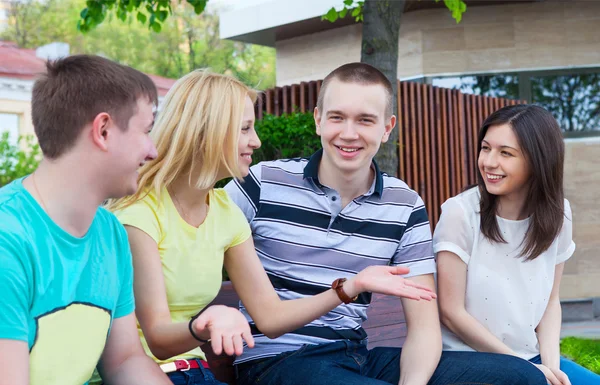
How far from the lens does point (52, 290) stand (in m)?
1.96

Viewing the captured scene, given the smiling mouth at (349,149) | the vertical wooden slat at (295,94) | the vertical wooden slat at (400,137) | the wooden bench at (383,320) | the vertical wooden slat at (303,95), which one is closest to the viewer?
the smiling mouth at (349,149)

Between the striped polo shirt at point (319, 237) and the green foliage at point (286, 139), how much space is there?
3638mm

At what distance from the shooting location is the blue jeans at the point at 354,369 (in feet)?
9.08

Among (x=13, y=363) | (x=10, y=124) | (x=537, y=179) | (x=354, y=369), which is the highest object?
(x=10, y=124)

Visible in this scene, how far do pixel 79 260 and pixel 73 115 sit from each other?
0.39m

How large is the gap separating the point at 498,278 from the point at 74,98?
197 centimetres

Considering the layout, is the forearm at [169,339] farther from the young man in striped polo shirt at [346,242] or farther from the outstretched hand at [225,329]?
the young man in striped polo shirt at [346,242]

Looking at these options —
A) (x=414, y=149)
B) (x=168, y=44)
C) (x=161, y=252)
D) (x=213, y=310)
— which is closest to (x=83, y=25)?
(x=414, y=149)

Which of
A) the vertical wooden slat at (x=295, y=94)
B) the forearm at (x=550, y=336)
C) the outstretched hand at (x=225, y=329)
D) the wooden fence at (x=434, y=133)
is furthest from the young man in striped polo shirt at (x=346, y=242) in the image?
the wooden fence at (x=434, y=133)

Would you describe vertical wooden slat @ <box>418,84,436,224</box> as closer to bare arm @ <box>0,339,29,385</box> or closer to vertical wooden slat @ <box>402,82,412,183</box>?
vertical wooden slat @ <box>402,82,412,183</box>

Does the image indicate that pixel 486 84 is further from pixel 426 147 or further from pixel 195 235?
pixel 195 235

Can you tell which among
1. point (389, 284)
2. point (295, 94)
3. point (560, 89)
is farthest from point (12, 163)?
point (389, 284)

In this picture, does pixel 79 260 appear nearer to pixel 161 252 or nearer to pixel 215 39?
pixel 161 252

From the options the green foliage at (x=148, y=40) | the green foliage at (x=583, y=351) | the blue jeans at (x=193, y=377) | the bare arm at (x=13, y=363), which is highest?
the green foliage at (x=148, y=40)
